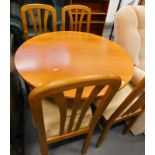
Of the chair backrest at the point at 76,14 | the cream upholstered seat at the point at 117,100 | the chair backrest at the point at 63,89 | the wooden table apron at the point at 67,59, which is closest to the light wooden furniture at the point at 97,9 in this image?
the chair backrest at the point at 76,14

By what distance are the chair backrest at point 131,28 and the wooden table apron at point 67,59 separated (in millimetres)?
273

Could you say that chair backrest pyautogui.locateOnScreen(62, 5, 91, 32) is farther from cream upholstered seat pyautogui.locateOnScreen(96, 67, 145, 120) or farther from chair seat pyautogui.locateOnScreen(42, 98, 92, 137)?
chair seat pyautogui.locateOnScreen(42, 98, 92, 137)

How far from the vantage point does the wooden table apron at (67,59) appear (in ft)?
3.59

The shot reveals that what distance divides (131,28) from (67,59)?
86 cm

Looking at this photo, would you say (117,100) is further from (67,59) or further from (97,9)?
(97,9)

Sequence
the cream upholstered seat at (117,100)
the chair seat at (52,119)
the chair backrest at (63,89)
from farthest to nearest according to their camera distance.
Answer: the cream upholstered seat at (117,100) → the chair seat at (52,119) → the chair backrest at (63,89)

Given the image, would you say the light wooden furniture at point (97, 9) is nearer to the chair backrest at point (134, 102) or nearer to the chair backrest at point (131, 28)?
the chair backrest at point (131, 28)

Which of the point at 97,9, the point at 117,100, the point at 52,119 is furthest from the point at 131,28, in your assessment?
the point at 97,9

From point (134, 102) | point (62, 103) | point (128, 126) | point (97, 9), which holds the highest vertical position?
point (97, 9)

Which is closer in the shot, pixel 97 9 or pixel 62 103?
pixel 62 103

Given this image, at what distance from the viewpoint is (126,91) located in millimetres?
1351

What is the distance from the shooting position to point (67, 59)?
4.12 ft
